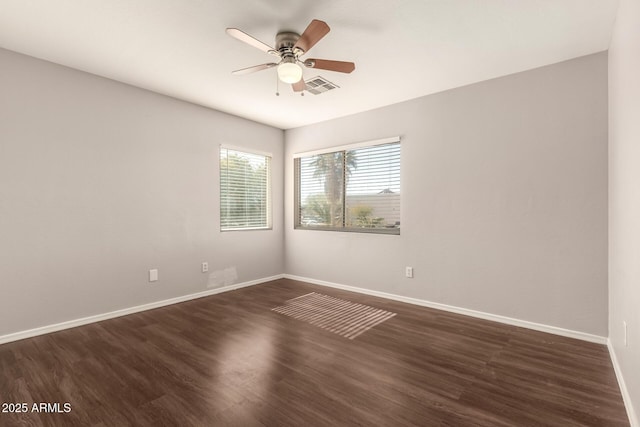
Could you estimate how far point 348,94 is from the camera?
3676 mm

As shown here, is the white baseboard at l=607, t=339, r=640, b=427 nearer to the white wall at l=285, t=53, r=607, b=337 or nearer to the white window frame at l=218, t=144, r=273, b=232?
the white wall at l=285, t=53, r=607, b=337

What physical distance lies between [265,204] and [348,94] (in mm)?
2334

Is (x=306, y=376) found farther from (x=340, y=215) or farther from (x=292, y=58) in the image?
(x=340, y=215)

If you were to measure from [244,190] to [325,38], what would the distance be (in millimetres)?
2822

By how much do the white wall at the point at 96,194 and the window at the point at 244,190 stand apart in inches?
7.2

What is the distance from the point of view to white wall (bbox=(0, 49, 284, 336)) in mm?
2732

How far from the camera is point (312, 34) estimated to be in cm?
210

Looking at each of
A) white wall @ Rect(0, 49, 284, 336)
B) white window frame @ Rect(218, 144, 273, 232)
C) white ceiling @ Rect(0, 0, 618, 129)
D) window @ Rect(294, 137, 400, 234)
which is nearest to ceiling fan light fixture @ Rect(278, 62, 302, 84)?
white ceiling @ Rect(0, 0, 618, 129)

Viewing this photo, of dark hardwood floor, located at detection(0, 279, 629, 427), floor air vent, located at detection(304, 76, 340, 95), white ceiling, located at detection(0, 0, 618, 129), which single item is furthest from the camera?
floor air vent, located at detection(304, 76, 340, 95)

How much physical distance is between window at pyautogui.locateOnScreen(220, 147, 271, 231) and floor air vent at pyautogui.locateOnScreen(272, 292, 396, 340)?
1537 mm

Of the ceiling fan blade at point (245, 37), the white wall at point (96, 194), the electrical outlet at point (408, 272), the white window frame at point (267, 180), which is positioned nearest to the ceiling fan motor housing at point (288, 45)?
the ceiling fan blade at point (245, 37)

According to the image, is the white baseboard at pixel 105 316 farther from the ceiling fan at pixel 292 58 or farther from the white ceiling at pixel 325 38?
the ceiling fan at pixel 292 58

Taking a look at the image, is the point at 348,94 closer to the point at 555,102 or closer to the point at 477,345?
the point at 555,102

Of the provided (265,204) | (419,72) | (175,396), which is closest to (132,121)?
(265,204)
